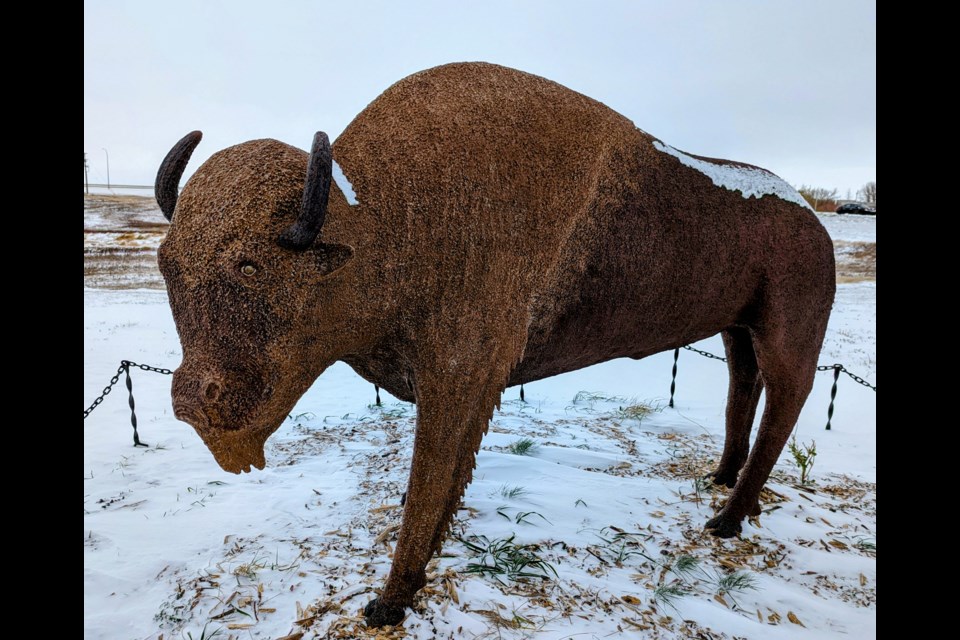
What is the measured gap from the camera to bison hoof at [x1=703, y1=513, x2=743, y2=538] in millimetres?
2871

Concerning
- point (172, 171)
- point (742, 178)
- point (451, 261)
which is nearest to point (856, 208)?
point (742, 178)

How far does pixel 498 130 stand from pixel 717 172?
121 cm

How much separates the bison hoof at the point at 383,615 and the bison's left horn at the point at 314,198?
1.45 m

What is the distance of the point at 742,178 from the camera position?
2588 millimetres

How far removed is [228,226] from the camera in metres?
1.53

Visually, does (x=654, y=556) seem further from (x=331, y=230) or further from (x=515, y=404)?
(x=515, y=404)

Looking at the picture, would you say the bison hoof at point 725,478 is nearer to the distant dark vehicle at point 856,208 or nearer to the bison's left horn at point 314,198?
the bison's left horn at point 314,198

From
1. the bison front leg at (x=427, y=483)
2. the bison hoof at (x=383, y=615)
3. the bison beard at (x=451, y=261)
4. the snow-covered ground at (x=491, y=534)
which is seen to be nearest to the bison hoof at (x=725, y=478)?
the snow-covered ground at (x=491, y=534)

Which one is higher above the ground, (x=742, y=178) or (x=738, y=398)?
(x=742, y=178)

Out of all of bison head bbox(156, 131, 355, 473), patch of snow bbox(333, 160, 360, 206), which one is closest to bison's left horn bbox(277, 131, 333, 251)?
bison head bbox(156, 131, 355, 473)

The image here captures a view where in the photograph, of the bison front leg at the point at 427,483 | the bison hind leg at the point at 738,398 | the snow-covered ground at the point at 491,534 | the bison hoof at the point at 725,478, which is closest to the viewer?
the bison front leg at the point at 427,483

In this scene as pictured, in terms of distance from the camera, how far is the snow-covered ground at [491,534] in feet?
7.07

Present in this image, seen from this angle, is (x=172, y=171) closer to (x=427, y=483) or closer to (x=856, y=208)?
(x=427, y=483)

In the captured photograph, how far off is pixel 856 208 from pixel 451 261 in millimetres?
25798
